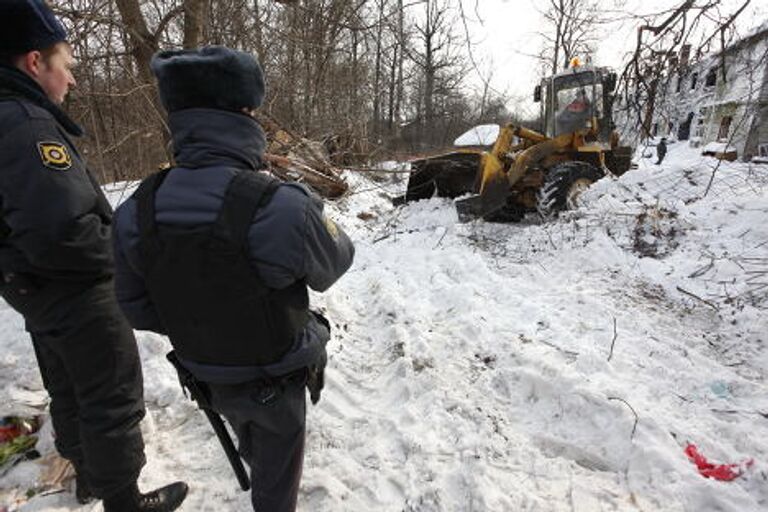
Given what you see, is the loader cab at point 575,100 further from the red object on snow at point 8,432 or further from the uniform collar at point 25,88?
the red object on snow at point 8,432

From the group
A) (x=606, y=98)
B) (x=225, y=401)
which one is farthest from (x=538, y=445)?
(x=606, y=98)

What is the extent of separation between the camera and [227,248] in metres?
1.40

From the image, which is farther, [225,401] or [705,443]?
[705,443]

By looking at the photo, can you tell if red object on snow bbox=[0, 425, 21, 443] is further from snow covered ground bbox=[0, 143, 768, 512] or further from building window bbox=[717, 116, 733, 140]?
building window bbox=[717, 116, 733, 140]

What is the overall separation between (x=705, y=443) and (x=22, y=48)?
378 centimetres

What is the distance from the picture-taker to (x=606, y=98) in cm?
874

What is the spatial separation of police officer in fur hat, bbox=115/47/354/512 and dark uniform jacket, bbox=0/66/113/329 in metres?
0.27

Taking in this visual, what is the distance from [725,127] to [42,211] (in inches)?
1332

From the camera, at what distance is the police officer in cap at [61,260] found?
65.0 inches

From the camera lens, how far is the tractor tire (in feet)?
24.3

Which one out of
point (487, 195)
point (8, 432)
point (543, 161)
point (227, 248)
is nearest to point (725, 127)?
point (543, 161)

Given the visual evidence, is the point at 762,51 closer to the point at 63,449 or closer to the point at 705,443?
the point at 705,443

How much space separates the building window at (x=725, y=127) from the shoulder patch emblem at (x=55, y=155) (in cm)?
3246

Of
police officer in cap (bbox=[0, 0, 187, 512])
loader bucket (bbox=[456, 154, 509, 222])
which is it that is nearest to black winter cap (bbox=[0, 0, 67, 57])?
police officer in cap (bbox=[0, 0, 187, 512])
